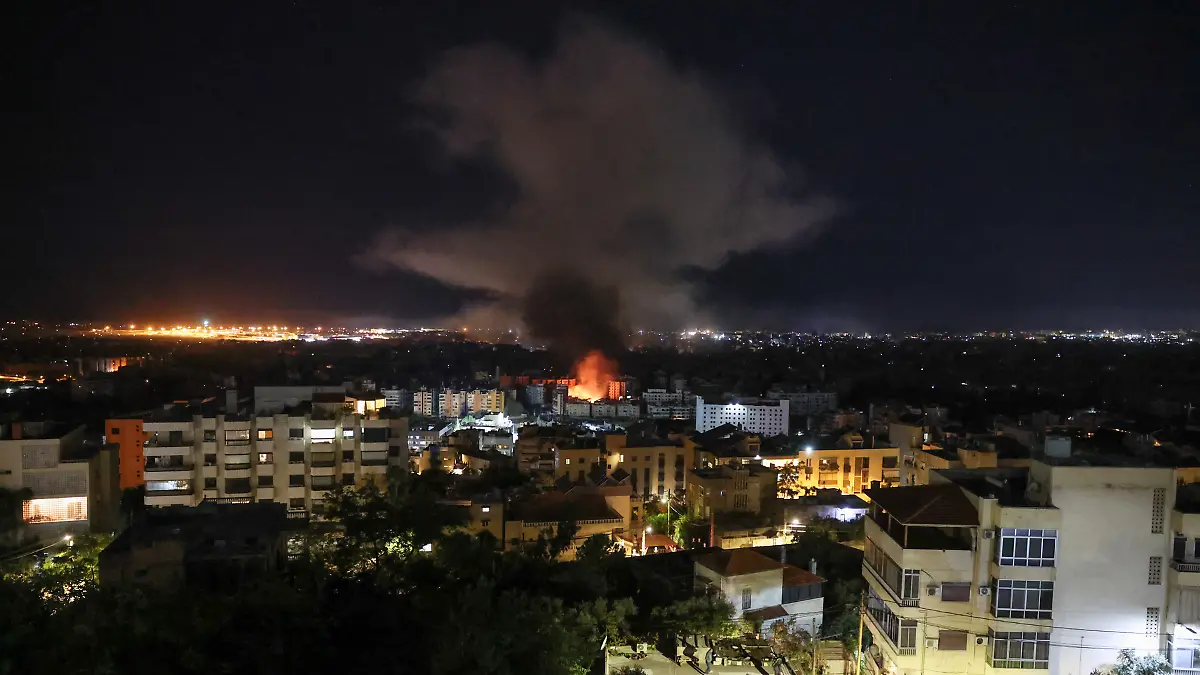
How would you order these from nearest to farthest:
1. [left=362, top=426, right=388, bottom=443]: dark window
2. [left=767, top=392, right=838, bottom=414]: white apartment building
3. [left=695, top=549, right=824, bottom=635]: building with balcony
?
[left=695, top=549, right=824, bottom=635]: building with balcony < [left=362, top=426, right=388, bottom=443]: dark window < [left=767, top=392, right=838, bottom=414]: white apartment building

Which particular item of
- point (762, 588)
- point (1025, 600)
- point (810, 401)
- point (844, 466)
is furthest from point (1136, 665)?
point (810, 401)

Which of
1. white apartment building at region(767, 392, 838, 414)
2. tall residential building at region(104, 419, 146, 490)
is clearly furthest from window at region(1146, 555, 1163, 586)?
white apartment building at region(767, 392, 838, 414)

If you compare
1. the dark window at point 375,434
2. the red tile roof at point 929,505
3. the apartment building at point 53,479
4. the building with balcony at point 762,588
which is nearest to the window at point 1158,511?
the red tile roof at point 929,505

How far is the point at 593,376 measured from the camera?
3941 cm

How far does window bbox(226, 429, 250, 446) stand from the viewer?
37.2ft

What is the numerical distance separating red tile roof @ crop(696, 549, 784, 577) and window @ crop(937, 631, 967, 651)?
193 centimetres

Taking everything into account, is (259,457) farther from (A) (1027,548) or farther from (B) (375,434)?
(A) (1027,548)

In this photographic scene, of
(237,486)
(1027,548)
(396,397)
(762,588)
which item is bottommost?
(396,397)

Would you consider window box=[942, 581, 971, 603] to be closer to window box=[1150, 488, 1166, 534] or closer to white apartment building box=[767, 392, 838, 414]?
window box=[1150, 488, 1166, 534]

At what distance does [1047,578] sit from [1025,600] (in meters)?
0.22

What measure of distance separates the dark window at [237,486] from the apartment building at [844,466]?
10843 millimetres

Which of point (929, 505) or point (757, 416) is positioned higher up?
point (929, 505)

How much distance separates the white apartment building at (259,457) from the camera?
11219 mm

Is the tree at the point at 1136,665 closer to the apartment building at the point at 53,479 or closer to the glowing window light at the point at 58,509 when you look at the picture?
the apartment building at the point at 53,479
